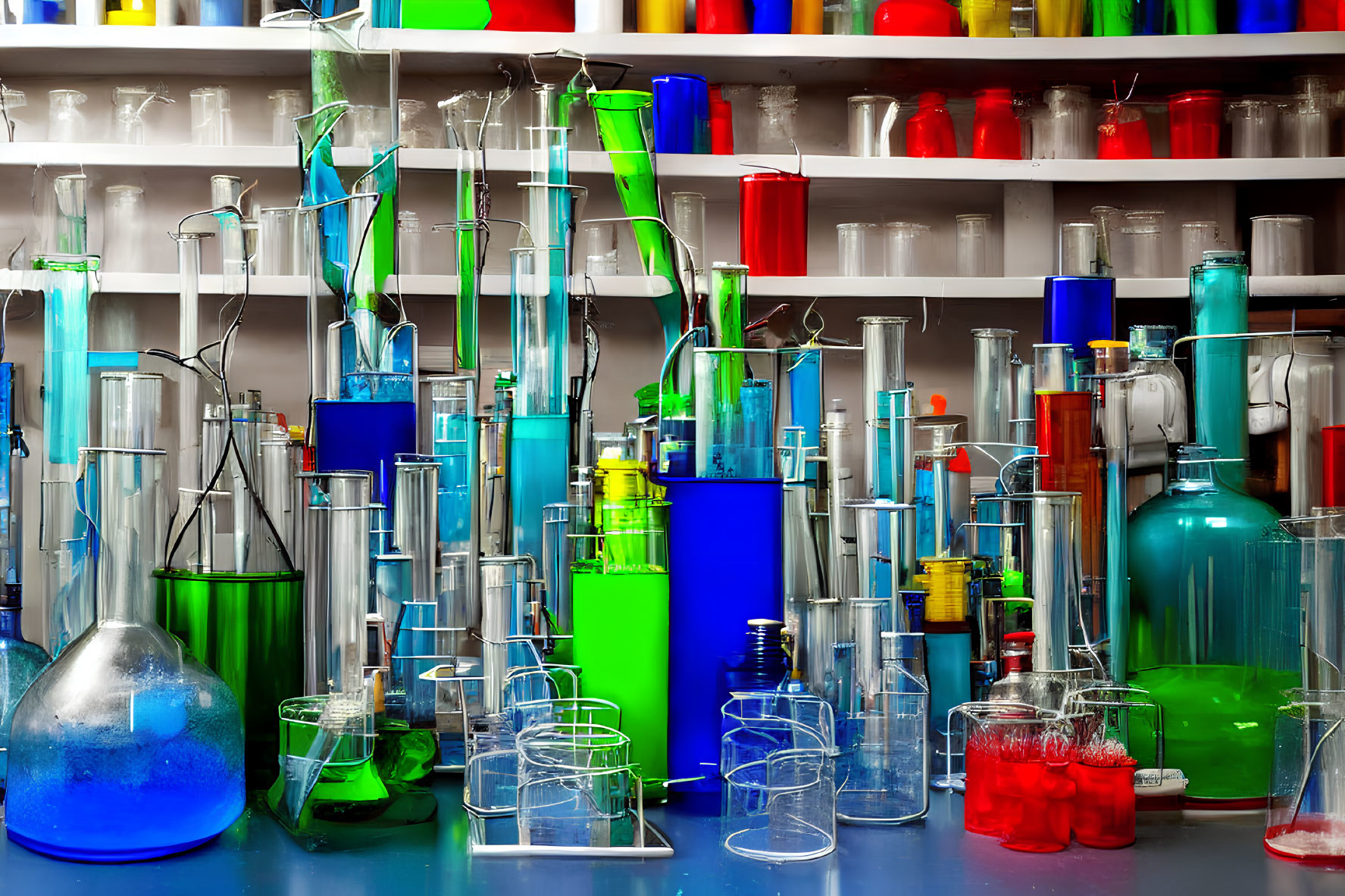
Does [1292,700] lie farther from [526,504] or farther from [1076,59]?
[1076,59]

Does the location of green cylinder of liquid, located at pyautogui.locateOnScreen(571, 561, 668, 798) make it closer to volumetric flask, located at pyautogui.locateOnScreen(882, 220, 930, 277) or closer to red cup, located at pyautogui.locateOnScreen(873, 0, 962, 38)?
volumetric flask, located at pyautogui.locateOnScreen(882, 220, 930, 277)

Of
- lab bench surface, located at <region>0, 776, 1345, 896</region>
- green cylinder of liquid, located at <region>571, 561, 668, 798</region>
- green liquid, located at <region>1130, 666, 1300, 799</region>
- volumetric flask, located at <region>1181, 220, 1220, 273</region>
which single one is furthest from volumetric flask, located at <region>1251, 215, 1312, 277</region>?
green cylinder of liquid, located at <region>571, 561, 668, 798</region>

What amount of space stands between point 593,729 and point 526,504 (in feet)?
0.88

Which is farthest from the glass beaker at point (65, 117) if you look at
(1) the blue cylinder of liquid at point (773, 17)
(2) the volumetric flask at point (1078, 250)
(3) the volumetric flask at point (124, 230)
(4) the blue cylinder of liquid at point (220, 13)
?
(2) the volumetric flask at point (1078, 250)

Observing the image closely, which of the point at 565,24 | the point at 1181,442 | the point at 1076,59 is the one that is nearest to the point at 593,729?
the point at 1181,442

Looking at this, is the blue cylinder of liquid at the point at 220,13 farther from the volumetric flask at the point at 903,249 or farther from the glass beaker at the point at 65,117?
the volumetric flask at the point at 903,249

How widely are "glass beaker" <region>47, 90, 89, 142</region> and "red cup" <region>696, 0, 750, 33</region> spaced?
Result: 3.91 ft

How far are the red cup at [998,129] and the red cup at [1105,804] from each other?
1.54 metres

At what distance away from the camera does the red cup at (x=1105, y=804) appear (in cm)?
94

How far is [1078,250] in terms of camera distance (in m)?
1.61

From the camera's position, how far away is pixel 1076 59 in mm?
2160

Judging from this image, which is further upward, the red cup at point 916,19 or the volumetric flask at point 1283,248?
the red cup at point 916,19

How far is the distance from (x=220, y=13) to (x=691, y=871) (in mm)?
1907

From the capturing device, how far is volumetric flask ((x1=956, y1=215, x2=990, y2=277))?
2236 mm
